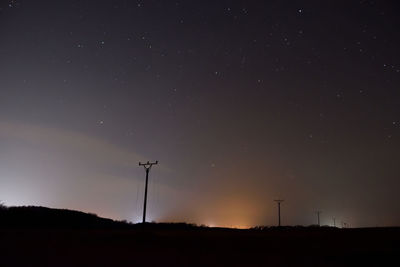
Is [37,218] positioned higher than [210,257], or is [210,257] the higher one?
[37,218]

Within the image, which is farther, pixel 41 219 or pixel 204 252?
pixel 41 219

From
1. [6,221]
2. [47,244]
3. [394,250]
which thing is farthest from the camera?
[6,221]

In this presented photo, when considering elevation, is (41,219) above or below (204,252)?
above

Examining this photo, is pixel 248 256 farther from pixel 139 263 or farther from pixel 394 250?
pixel 394 250

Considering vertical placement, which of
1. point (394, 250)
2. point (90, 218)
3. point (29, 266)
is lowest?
point (29, 266)

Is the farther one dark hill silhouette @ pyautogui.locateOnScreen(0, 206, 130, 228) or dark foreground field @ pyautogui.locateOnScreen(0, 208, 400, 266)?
dark hill silhouette @ pyautogui.locateOnScreen(0, 206, 130, 228)

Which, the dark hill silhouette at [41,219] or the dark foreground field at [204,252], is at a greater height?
the dark hill silhouette at [41,219]

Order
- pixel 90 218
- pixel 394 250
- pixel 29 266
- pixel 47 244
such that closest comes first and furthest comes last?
pixel 29 266
pixel 394 250
pixel 47 244
pixel 90 218

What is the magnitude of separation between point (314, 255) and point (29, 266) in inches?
243

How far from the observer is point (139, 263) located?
7656mm

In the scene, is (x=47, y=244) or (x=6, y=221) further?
(x=6, y=221)

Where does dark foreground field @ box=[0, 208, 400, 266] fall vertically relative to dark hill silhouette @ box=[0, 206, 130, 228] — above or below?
below

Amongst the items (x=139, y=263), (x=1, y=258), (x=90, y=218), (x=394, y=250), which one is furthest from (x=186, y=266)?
(x=90, y=218)

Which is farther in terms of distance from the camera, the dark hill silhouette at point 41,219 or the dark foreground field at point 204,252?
the dark hill silhouette at point 41,219
